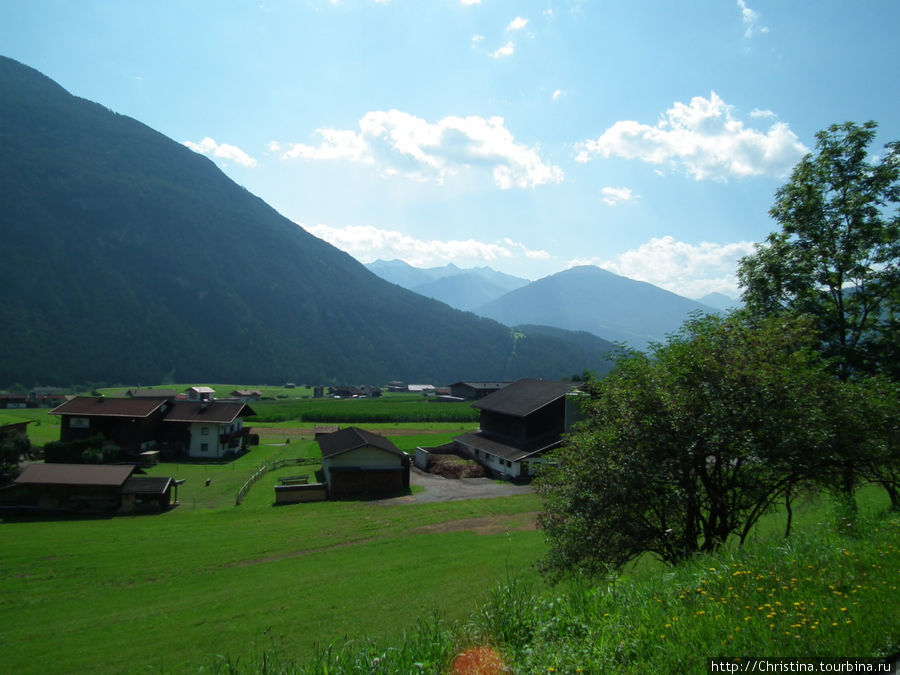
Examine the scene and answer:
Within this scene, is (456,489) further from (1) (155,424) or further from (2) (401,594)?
(1) (155,424)

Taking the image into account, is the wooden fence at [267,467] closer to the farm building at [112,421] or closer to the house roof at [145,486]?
the house roof at [145,486]

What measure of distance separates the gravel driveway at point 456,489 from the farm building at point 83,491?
16.3 meters

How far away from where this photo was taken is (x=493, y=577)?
16.8 m

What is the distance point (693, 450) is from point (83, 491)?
38605 millimetres

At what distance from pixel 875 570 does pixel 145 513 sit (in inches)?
1500

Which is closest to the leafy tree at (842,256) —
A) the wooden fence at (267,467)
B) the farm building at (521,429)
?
the farm building at (521,429)

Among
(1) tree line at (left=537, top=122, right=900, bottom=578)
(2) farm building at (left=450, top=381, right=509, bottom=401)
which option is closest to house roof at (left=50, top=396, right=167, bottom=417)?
(1) tree line at (left=537, top=122, right=900, bottom=578)

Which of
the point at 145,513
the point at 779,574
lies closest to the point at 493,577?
the point at 779,574

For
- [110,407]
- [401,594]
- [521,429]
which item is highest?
[521,429]

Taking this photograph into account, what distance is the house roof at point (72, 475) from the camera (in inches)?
1243

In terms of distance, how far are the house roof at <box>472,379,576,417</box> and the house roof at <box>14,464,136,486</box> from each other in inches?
1285

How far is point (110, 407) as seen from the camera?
53094 mm

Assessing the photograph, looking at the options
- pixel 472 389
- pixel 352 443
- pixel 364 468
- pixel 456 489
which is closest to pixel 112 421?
pixel 352 443

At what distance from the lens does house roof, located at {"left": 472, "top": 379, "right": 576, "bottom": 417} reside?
45562 millimetres
